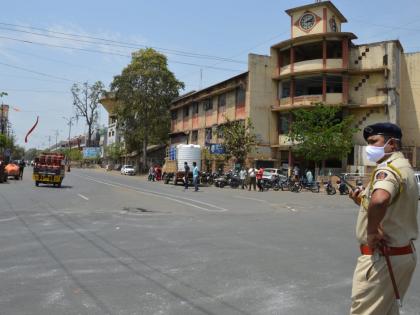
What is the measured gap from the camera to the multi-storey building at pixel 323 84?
133 ft

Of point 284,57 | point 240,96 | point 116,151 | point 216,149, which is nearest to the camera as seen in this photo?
point 216,149

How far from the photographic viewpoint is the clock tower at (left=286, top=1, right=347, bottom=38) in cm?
4188

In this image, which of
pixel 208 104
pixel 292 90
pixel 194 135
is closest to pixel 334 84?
pixel 292 90

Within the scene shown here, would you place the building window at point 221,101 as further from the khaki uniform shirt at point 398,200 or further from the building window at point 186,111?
the khaki uniform shirt at point 398,200

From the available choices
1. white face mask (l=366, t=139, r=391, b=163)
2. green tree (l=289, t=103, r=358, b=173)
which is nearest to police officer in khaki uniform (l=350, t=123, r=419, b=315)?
white face mask (l=366, t=139, r=391, b=163)

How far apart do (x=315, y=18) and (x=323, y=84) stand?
6062mm

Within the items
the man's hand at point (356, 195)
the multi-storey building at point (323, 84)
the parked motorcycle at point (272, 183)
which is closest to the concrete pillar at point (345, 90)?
the multi-storey building at point (323, 84)

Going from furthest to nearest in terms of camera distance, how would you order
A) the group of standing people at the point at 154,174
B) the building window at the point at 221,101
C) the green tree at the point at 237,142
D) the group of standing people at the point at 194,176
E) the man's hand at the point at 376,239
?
the building window at the point at 221,101
the group of standing people at the point at 154,174
the green tree at the point at 237,142
the group of standing people at the point at 194,176
the man's hand at the point at 376,239

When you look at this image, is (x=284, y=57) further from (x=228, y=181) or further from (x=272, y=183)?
(x=272, y=183)

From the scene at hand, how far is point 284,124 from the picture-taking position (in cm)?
4522

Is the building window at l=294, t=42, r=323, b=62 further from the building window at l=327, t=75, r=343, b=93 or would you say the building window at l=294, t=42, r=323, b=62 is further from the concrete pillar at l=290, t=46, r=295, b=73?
the building window at l=327, t=75, r=343, b=93

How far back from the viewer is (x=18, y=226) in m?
11.5

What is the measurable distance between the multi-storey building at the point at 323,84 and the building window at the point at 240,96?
97mm

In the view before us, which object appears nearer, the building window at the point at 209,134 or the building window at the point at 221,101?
the building window at the point at 221,101
